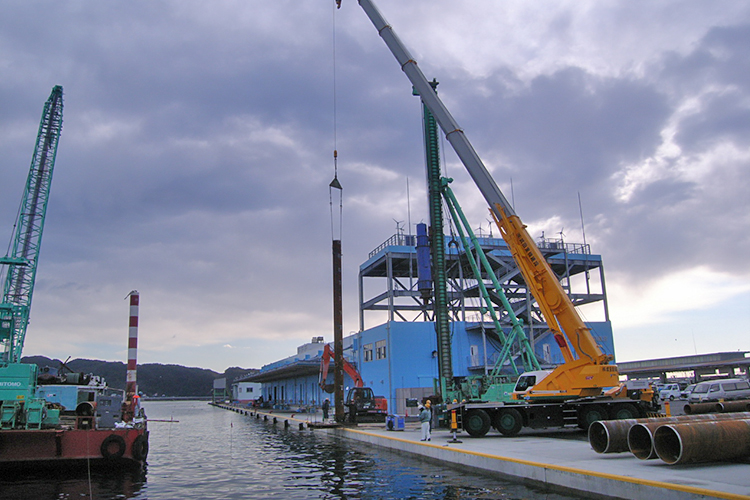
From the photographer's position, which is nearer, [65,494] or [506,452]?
[65,494]

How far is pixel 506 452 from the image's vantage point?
19.0 m

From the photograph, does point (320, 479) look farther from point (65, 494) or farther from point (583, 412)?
point (583, 412)

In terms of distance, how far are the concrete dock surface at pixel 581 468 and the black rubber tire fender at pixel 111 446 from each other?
1095 centimetres

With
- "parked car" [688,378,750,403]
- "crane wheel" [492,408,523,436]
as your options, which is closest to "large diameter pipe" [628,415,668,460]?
"crane wheel" [492,408,523,436]

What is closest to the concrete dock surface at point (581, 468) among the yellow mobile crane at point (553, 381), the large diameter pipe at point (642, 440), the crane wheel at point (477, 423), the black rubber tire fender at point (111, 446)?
the large diameter pipe at point (642, 440)

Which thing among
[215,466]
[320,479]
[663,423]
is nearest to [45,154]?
[215,466]

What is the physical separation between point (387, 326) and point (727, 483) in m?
37.7

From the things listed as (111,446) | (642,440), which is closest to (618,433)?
(642,440)

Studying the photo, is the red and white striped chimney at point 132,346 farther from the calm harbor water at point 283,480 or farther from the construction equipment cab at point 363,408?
the construction equipment cab at point 363,408

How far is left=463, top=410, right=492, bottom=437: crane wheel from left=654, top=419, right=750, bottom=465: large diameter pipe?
11459 mm

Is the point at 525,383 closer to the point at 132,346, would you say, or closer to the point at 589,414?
the point at 589,414

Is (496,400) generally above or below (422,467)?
above

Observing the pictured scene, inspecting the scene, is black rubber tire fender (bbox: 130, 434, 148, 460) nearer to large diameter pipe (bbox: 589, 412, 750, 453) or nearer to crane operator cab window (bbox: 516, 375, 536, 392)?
crane operator cab window (bbox: 516, 375, 536, 392)

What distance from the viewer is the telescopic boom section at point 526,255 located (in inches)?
933
